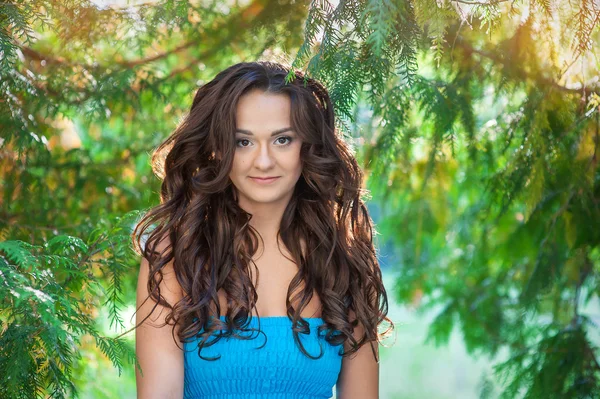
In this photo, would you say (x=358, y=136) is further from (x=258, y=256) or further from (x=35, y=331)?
(x=35, y=331)

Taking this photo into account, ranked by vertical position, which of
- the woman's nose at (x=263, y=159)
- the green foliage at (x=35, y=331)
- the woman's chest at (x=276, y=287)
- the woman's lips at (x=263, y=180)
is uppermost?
the woman's nose at (x=263, y=159)

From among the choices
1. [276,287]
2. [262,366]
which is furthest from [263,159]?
[262,366]

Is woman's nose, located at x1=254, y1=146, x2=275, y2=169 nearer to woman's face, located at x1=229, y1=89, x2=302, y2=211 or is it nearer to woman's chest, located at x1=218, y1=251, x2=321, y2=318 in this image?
woman's face, located at x1=229, y1=89, x2=302, y2=211

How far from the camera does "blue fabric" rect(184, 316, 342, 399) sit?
213cm

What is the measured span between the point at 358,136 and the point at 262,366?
3.27 feet

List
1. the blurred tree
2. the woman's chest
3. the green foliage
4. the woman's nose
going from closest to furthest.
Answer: the green foliage → the blurred tree → the woman's nose → the woman's chest

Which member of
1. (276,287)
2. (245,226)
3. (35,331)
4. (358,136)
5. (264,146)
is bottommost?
(35,331)

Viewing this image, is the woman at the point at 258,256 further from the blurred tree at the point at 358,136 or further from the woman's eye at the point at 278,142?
the blurred tree at the point at 358,136

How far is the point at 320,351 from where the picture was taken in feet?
7.30

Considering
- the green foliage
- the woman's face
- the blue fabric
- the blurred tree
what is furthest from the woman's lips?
the green foliage

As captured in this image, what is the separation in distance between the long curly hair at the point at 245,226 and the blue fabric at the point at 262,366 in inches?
1.3

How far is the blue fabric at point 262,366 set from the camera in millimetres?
2131

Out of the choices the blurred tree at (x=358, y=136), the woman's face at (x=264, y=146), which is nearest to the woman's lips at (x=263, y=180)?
the woman's face at (x=264, y=146)

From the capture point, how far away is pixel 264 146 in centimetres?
205
